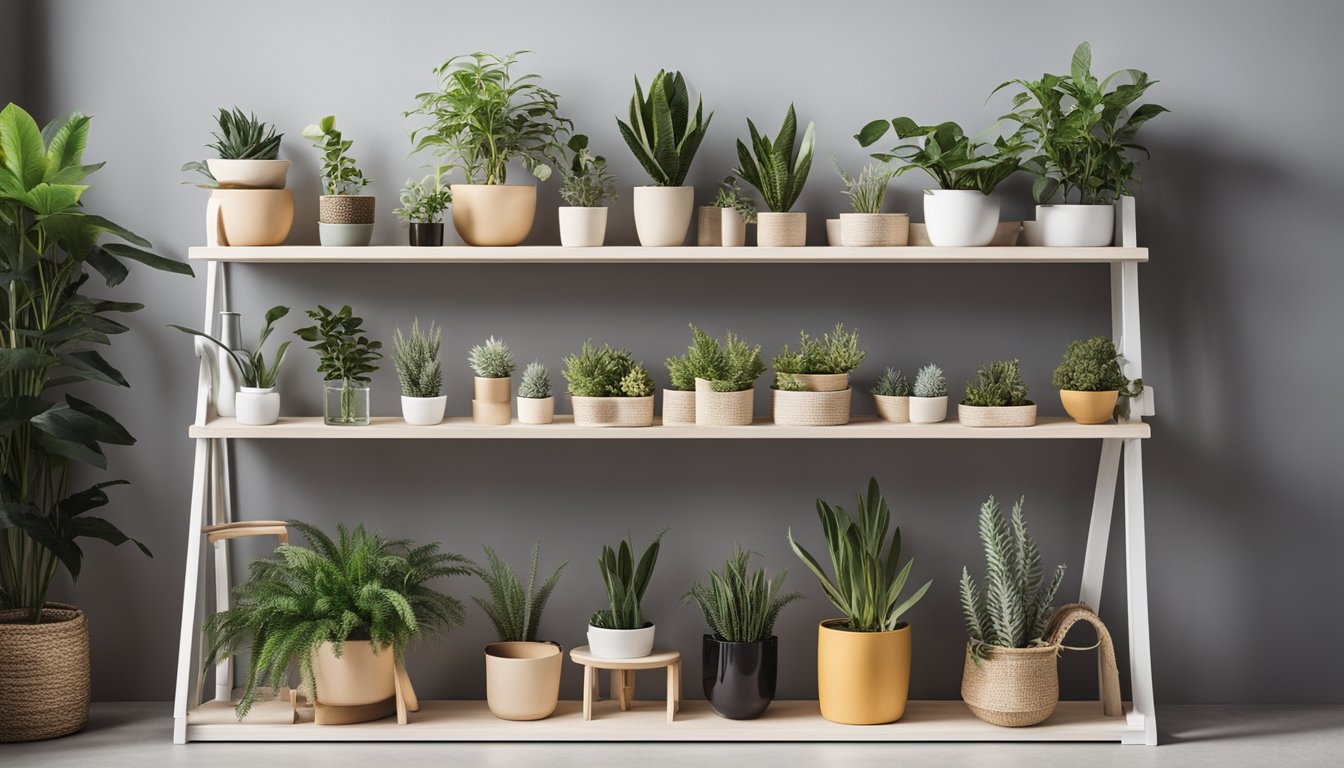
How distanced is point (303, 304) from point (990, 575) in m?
1.95

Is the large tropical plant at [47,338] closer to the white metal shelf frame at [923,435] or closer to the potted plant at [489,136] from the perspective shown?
the white metal shelf frame at [923,435]

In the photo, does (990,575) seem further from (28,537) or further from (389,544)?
(28,537)

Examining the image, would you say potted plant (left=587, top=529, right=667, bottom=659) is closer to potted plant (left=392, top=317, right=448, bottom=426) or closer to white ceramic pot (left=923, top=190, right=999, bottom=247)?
potted plant (left=392, top=317, right=448, bottom=426)

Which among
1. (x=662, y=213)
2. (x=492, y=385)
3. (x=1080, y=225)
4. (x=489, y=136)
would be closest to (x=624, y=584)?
(x=492, y=385)

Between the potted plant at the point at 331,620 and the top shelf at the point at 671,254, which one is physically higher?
the top shelf at the point at 671,254

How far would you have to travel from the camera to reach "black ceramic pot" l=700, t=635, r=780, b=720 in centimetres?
301

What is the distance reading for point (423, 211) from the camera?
313 cm

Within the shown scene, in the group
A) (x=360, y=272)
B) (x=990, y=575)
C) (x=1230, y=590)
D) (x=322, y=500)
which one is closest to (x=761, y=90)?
(x=360, y=272)

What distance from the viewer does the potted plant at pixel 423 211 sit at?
3.10m

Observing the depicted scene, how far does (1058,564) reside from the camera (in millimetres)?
3303

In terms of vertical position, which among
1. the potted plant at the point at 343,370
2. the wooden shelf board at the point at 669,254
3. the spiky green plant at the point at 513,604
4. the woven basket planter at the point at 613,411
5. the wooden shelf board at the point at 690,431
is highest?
the wooden shelf board at the point at 669,254

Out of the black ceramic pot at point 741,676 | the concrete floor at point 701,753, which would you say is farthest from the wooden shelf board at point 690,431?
the concrete floor at point 701,753

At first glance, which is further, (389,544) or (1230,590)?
(1230,590)

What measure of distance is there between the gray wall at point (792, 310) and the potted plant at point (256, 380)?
0.17 m
